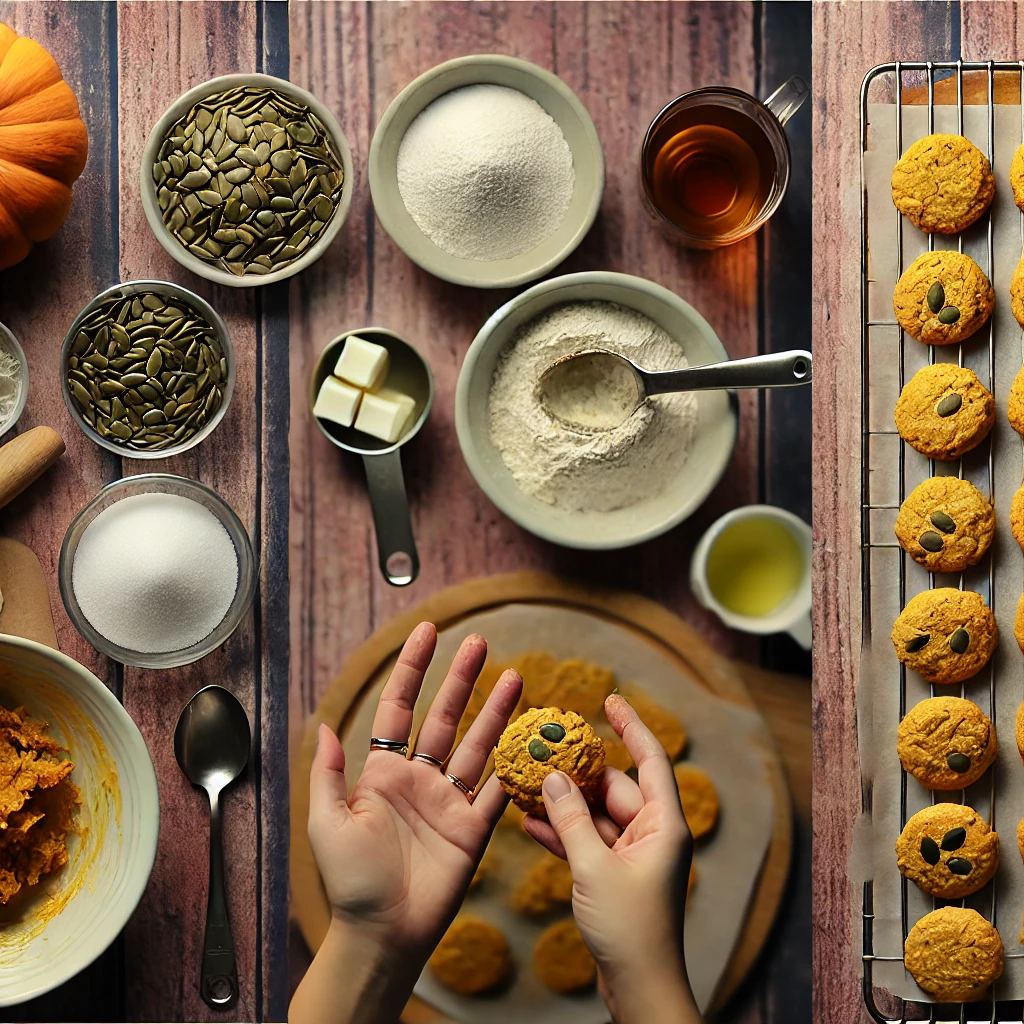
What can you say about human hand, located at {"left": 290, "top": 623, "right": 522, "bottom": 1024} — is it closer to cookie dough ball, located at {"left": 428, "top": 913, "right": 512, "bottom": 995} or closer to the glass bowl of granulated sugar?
cookie dough ball, located at {"left": 428, "top": 913, "right": 512, "bottom": 995}

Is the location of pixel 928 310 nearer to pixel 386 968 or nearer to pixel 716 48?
pixel 716 48

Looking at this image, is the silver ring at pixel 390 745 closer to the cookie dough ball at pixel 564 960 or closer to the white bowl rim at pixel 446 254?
the cookie dough ball at pixel 564 960

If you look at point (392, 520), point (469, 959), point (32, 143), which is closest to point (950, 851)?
point (469, 959)

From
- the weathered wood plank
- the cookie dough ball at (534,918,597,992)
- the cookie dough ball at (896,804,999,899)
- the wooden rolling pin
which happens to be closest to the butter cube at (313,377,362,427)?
the weathered wood plank

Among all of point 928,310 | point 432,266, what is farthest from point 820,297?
point 432,266

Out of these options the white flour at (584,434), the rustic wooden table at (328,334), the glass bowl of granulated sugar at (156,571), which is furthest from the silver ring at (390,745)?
the white flour at (584,434)
